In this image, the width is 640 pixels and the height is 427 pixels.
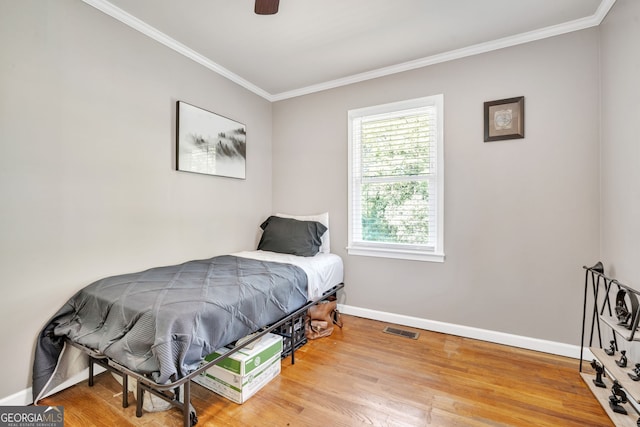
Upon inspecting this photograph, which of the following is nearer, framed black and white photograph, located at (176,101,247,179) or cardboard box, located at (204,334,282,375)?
cardboard box, located at (204,334,282,375)

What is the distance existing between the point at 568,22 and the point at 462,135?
3.49ft

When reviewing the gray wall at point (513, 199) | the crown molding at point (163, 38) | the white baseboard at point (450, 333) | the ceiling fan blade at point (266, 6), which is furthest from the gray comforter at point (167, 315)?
the crown molding at point (163, 38)

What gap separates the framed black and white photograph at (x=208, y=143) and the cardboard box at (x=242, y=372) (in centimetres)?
166

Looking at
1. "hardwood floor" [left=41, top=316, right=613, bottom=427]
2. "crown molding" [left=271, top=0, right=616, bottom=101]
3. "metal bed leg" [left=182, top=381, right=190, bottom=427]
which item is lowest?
"hardwood floor" [left=41, top=316, right=613, bottom=427]

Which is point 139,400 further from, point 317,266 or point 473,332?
point 473,332

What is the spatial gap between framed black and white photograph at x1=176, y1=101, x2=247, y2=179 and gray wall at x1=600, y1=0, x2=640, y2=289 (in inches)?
124

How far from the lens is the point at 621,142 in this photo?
1882 millimetres

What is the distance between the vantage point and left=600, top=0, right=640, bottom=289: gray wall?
5.60 feet

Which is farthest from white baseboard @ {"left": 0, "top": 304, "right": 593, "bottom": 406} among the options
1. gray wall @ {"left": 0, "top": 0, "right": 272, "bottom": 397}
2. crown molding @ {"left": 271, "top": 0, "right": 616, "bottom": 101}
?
crown molding @ {"left": 271, "top": 0, "right": 616, "bottom": 101}

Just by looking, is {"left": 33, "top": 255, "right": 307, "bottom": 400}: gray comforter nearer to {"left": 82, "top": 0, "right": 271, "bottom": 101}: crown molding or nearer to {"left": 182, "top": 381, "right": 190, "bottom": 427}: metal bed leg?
{"left": 182, "top": 381, "right": 190, "bottom": 427}: metal bed leg

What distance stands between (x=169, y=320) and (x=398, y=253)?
217cm

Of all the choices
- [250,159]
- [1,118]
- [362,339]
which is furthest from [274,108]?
[362,339]

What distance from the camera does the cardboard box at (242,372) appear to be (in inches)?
66.9

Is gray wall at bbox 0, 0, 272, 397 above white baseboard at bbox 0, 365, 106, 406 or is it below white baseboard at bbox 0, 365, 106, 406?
above
